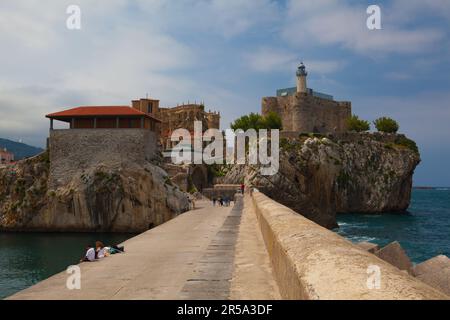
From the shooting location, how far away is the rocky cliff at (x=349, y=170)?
55.6 metres

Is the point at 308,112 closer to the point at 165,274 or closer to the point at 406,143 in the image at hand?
the point at 406,143

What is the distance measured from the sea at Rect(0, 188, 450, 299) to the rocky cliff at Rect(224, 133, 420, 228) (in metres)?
9.91

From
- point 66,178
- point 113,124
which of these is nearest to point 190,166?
point 113,124

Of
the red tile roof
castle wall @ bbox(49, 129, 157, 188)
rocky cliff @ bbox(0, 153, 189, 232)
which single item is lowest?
rocky cliff @ bbox(0, 153, 189, 232)

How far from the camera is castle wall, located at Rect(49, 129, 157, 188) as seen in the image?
3984 centimetres

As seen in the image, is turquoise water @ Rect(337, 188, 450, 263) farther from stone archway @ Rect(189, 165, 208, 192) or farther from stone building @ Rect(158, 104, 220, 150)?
stone building @ Rect(158, 104, 220, 150)

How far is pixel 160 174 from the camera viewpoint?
40.2 meters

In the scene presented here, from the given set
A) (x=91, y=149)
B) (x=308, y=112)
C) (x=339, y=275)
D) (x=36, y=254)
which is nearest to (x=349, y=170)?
(x=308, y=112)

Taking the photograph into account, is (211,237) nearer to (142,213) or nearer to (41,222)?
(142,213)

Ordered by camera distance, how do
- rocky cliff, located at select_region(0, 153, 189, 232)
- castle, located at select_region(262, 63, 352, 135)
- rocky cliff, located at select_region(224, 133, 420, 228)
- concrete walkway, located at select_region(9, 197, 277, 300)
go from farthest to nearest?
castle, located at select_region(262, 63, 352, 135)
rocky cliff, located at select_region(224, 133, 420, 228)
rocky cliff, located at select_region(0, 153, 189, 232)
concrete walkway, located at select_region(9, 197, 277, 300)

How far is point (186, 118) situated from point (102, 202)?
48349 millimetres

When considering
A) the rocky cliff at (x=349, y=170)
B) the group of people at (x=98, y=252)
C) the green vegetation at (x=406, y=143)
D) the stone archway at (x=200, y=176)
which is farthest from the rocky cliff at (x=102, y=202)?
the green vegetation at (x=406, y=143)

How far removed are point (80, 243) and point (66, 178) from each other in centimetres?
834

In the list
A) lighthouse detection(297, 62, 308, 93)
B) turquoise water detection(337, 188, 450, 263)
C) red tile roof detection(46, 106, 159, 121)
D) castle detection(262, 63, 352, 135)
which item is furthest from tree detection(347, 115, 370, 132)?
red tile roof detection(46, 106, 159, 121)
